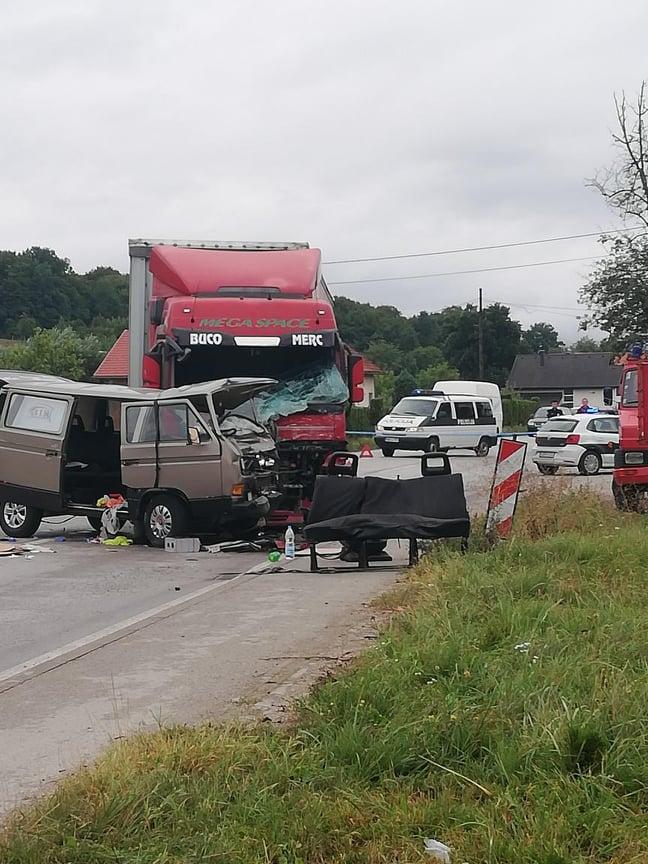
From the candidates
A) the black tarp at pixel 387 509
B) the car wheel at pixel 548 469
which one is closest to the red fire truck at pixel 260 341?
the black tarp at pixel 387 509

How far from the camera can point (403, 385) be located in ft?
254

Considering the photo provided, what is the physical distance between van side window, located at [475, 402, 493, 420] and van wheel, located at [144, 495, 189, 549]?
1030 inches

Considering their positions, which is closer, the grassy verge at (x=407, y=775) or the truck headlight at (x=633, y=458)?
the grassy verge at (x=407, y=775)

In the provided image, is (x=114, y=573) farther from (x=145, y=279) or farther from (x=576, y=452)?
(x=576, y=452)

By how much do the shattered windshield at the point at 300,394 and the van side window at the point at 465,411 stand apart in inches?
935

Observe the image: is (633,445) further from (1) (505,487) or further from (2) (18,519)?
(2) (18,519)

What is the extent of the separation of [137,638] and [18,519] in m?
7.71

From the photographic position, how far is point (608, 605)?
8.09 metres

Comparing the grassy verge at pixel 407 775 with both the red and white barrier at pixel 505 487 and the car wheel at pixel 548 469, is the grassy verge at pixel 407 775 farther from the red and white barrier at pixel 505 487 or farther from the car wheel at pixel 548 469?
the car wheel at pixel 548 469

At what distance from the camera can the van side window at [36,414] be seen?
15.4 metres

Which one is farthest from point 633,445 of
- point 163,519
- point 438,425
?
point 438,425

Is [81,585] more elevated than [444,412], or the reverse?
[444,412]

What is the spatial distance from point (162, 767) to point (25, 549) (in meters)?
10.5

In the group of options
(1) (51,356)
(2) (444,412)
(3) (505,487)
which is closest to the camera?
(3) (505,487)
